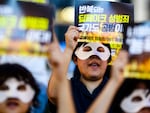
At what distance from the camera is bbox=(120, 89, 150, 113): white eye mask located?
120cm

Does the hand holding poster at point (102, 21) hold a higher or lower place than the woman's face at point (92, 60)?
higher

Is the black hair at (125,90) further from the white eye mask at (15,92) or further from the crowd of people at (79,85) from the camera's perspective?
the white eye mask at (15,92)

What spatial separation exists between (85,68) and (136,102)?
0.61 ft

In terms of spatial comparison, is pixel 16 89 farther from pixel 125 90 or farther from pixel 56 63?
pixel 125 90

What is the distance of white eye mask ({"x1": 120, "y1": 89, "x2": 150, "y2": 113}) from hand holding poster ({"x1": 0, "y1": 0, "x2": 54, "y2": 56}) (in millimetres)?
285

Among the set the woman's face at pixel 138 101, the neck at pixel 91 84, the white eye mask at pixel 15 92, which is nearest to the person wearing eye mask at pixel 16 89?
the white eye mask at pixel 15 92

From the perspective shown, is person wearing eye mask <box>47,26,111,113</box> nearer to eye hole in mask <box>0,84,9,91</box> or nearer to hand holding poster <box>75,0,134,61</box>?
hand holding poster <box>75,0,134,61</box>

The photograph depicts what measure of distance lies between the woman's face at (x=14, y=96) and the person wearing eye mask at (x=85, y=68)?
83mm

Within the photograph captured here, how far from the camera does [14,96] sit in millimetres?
1126

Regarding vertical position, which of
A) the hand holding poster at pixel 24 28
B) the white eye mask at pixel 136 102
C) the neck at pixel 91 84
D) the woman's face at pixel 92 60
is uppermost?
the hand holding poster at pixel 24 28

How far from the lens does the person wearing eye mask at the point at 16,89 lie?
1.13 meters

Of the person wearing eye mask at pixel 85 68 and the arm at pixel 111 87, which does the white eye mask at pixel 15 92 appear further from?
the arm at pixel 111 87

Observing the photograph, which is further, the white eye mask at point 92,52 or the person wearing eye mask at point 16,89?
the white eye mask at point 92,52

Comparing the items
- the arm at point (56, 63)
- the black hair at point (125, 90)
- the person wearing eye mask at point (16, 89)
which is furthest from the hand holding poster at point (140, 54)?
the person wearing eye mask at point (16, 89)
